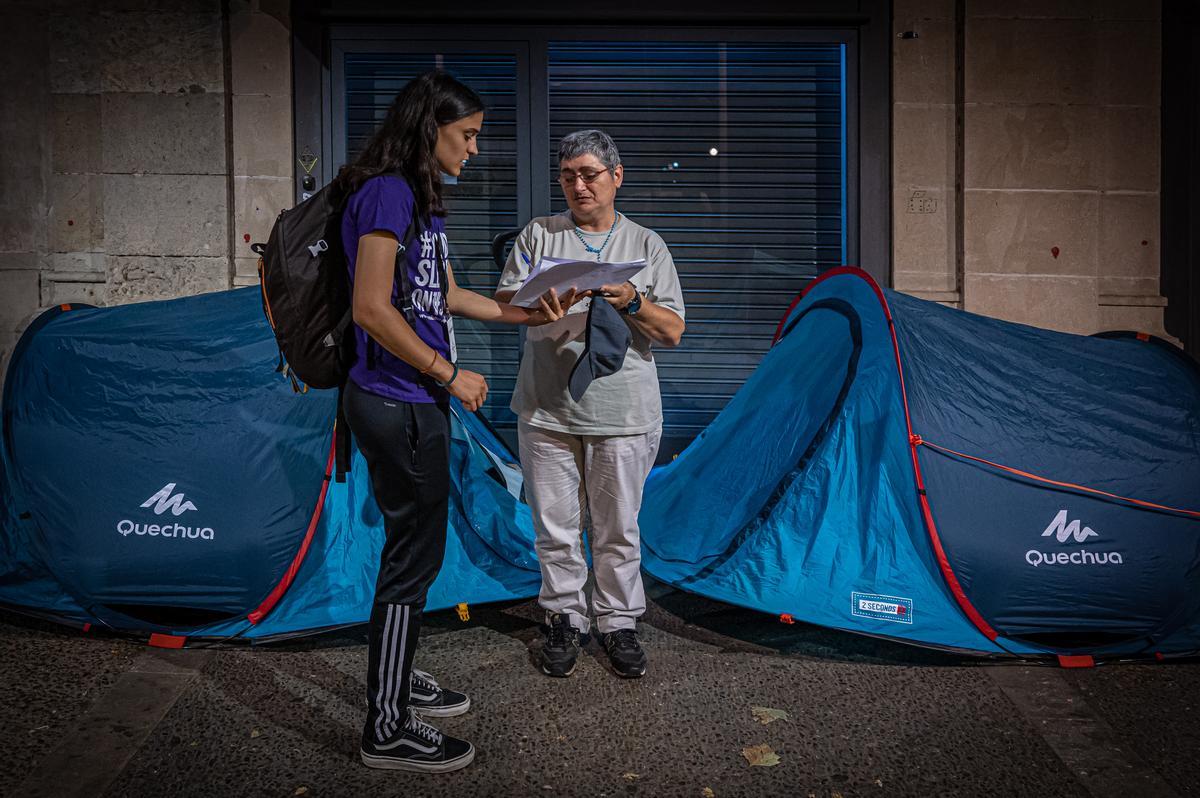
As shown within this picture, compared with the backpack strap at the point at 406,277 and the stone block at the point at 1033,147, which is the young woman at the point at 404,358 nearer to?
the backpack strap at the point at 406,277

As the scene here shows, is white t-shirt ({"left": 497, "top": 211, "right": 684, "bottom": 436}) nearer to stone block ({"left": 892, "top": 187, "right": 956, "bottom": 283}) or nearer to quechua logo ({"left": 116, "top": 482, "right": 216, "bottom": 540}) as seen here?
quechua logo ({"left": 116, "top": 482, "right": 216, "bottom": 540})

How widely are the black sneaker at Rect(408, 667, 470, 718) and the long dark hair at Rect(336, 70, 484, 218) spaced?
1.48m

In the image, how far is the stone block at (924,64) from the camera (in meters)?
5.51

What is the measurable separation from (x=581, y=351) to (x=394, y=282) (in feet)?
3.04

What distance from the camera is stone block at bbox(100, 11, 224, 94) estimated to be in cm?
540

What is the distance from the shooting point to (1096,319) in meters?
5.52

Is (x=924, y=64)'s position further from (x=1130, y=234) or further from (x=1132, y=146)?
(x=1130, y=234)

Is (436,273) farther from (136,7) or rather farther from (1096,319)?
(1096,319)

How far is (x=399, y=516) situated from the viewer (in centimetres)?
232

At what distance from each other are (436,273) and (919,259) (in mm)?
4042

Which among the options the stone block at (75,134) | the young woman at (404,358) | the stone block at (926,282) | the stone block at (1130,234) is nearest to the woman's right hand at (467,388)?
the young woman at (404,358)

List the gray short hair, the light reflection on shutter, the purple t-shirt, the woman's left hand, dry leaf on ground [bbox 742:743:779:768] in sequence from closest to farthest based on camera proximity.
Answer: the purple t-shirt, dry leaf on ground [bbox 742:743:779:768], the woman's left hand, the gray short hair, the light reflection on shutter

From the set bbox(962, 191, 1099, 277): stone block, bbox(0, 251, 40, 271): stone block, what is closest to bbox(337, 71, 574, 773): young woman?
bbox(962, 191, 1099, 277): stone block

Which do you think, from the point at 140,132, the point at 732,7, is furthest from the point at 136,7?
the point at 732,7
